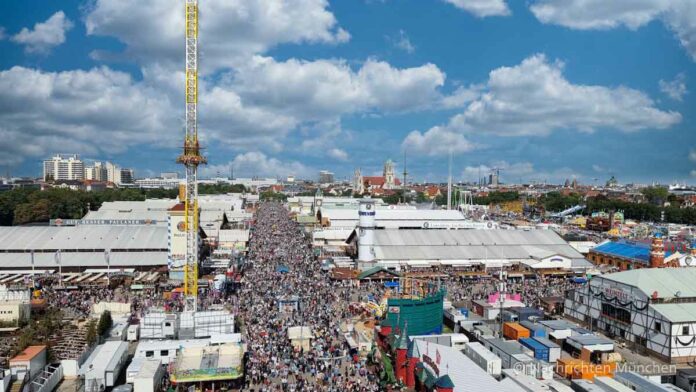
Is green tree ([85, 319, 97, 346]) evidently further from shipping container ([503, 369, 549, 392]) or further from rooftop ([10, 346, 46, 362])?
shipping container ([503, 369, 549, 392])

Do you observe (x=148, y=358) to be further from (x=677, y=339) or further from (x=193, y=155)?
(x=677, y=339)

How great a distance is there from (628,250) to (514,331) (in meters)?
33.2

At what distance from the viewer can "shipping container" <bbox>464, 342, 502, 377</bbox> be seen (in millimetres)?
21828

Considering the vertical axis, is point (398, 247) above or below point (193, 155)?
below

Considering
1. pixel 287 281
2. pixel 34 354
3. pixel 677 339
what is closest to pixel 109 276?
pixel 287 281

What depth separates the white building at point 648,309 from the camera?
1035 inches

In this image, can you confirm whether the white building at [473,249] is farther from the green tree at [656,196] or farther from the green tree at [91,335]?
the green tree at [656,196]

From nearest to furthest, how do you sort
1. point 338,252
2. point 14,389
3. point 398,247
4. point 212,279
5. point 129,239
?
point 14,389, point 212,279, point 129,239, point 398,247, point 338,252

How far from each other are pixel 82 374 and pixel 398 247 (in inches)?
1358

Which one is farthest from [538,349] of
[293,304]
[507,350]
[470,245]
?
[470,245]

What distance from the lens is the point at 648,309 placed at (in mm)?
27594

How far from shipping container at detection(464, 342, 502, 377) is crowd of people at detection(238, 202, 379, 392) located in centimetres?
443

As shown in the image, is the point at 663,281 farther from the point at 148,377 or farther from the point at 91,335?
the point at 91,335

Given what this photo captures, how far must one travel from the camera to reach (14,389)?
66.9ft
